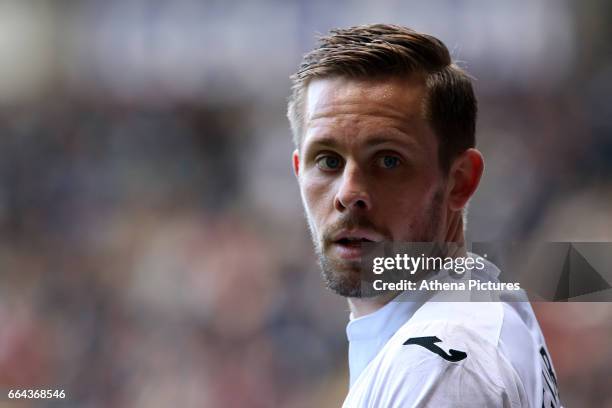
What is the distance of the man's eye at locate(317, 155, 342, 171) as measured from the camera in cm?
104

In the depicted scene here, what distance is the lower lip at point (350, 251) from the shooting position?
1.02 metres

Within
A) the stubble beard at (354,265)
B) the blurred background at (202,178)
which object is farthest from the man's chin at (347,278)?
the blurred background at (202,178)

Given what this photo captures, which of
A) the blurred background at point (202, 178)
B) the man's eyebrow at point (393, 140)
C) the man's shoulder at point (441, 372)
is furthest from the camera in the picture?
the blurred background at point (202, 178)

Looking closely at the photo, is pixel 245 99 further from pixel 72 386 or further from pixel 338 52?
pixel 338 52

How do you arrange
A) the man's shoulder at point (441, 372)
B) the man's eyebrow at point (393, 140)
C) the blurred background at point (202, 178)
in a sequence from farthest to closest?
1. the blurred background at point (202, 178)
2. the man's eyebrow at point (393, 140)
3. the man's shoulder at point (441, 372)

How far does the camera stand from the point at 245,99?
2.23m

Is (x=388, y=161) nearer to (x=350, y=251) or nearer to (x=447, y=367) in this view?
(x=350, y=251)

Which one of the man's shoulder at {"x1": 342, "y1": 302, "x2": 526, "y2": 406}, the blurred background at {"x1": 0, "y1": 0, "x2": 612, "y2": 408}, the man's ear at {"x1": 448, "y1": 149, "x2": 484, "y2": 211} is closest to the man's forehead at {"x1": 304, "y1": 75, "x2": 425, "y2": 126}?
the man's ear at {"x1": 448, "y1": 149, "x2": 484, "y2": 211}

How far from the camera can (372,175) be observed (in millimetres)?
1014

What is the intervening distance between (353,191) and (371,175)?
3 cm

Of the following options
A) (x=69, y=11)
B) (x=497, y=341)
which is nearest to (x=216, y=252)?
(x=69, y=11)

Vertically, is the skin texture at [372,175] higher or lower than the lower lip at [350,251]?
higher

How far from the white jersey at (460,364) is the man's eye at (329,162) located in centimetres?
24

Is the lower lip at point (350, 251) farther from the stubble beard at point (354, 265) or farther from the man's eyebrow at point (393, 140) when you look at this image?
the man's eyebrow at point (393, 140)
